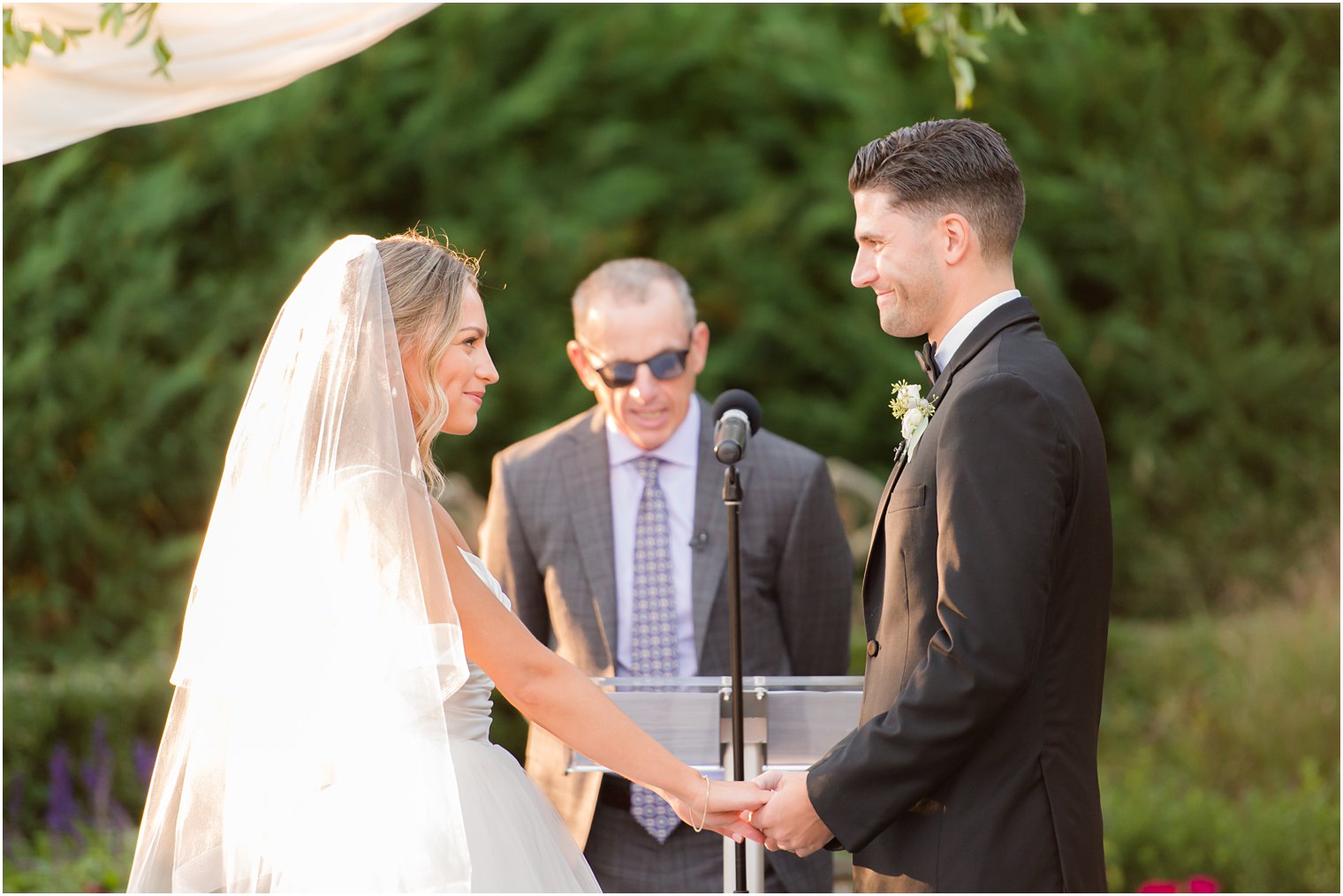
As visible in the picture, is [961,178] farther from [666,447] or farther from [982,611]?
[666,447]

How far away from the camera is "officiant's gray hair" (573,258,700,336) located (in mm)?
4449

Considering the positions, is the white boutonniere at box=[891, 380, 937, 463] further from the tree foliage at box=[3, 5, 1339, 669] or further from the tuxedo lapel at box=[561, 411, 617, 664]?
the tree foliage at box=[3, 5, 1339, 669]

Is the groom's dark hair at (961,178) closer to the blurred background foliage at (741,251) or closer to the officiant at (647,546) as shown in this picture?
the officiant at (647,546)

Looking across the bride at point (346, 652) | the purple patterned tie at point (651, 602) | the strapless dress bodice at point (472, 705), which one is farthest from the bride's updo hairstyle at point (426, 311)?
the purple patterned tie at point (651, 602)

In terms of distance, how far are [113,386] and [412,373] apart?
262 inches

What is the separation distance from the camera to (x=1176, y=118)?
10891 millimetres

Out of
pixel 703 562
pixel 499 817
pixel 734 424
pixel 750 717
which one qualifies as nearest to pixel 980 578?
pixel 734 424

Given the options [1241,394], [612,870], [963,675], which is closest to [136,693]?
[612,870]

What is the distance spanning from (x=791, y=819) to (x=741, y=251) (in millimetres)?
7556

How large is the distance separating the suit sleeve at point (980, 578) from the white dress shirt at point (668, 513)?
1551 millimetres

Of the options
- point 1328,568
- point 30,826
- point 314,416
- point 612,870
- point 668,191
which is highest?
point 668,191

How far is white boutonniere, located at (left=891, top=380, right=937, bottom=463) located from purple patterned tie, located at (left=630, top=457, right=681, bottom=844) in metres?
1.39

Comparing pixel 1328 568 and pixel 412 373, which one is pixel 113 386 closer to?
pixel 412 373

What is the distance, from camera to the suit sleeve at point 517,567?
15.0 feet
